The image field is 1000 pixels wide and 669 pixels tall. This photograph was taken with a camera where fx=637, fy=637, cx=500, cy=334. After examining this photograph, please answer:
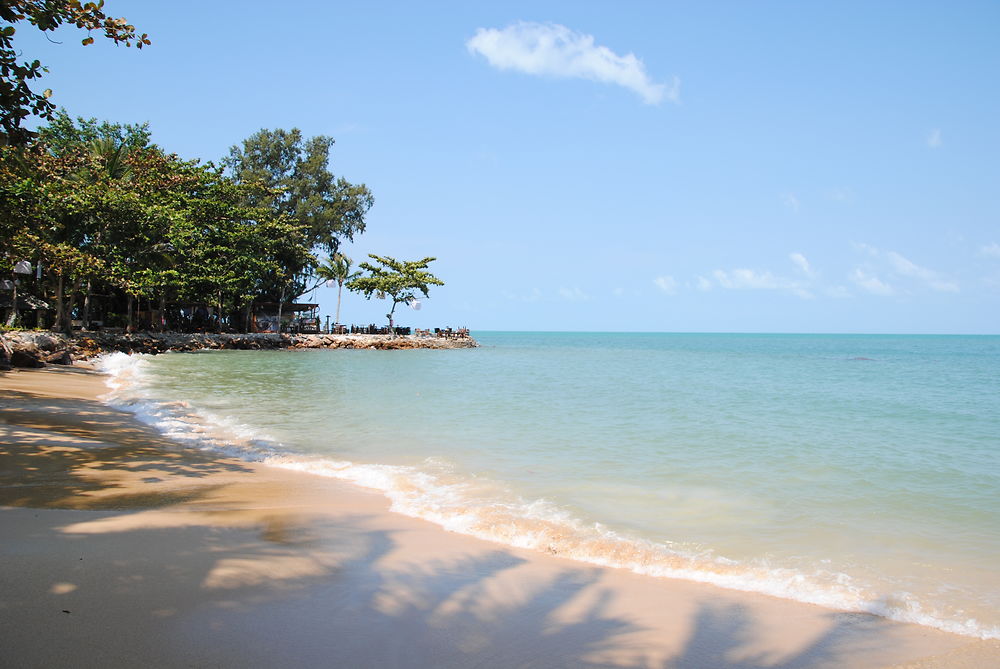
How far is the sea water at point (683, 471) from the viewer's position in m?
5.41

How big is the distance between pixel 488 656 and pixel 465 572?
1381 mm

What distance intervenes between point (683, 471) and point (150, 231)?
104 feet

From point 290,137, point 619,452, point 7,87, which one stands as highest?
point 290,137

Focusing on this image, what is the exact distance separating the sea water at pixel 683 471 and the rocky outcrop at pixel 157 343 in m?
4.49

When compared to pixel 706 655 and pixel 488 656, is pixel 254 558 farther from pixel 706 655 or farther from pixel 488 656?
pixel 706 655

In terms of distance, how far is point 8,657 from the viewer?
292 centimetres

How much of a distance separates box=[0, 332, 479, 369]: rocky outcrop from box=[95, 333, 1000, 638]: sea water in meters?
4.49

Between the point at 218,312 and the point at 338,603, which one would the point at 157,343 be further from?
the point at 338,603

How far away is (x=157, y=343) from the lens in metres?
36.1

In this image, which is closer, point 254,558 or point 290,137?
point 254,558

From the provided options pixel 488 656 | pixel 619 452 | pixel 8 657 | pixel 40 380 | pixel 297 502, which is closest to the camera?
pixel 8 657

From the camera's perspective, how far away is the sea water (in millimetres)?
5410

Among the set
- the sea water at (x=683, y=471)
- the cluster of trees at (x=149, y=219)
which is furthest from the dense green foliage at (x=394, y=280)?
the sea water at (x=683, y=471)

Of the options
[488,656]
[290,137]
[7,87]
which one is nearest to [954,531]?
[488,656]
